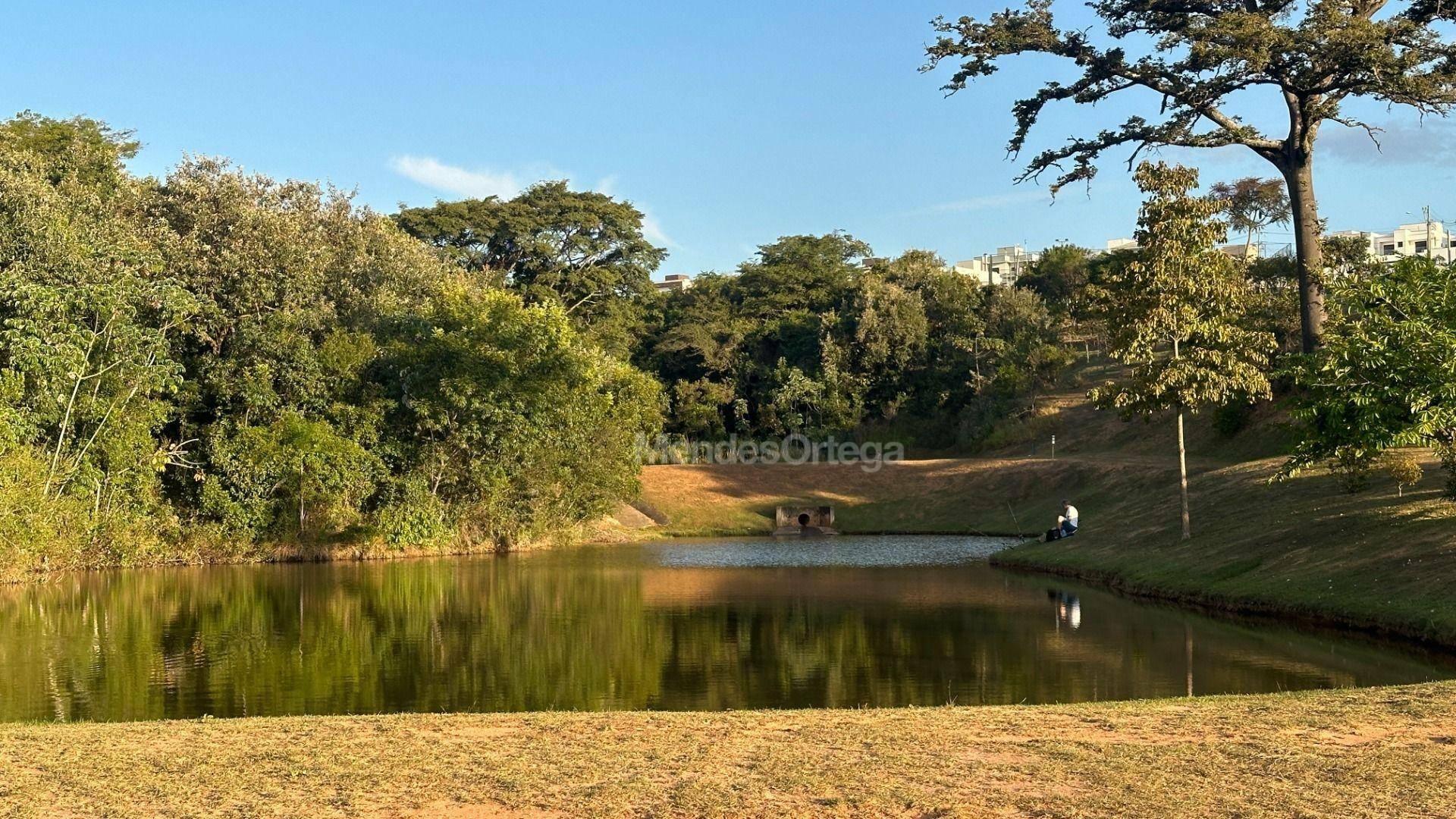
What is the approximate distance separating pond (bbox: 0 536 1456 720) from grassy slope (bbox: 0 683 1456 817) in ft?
10.1

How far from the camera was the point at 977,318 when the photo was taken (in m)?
77.0

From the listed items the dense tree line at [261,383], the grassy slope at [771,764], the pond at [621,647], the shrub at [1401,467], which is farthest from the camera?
the dense tree line at [261,383]

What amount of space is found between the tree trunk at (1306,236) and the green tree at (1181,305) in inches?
288

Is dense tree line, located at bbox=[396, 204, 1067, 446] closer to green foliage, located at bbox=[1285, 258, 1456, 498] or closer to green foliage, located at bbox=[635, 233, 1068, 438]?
green foliage, located at bbox=[635, 233, 1068, 438]

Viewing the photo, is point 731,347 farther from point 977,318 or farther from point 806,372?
point 977,318

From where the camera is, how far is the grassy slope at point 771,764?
8.99 m

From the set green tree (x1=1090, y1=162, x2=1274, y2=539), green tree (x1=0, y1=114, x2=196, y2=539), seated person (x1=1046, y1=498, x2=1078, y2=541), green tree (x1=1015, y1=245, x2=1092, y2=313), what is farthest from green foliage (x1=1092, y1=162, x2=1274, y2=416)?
green tree (x1=1015, y1=245, x2=1092, y2=313)

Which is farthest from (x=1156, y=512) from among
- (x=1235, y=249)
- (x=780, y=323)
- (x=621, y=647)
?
(x=1235, y=249)

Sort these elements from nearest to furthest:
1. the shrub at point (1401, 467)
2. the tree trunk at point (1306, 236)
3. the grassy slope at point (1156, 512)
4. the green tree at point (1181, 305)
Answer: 1. the grassy slope at point (1156, 512)
2. the shrub at point (1401, 467)
3. the green tree at point (1181, 305)
4. the tree trunk at point (1306, 236)

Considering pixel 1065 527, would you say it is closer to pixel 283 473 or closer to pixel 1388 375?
pixel 1388 375

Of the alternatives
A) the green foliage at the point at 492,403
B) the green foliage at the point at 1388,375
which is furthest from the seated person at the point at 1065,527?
the green foliage at the point at 492,403

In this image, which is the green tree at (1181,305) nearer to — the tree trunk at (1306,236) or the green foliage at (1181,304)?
the green foliage at (1181,304)

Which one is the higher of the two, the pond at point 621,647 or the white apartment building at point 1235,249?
the white apartment building at point 1235,249

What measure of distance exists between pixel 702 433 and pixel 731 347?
678cm
